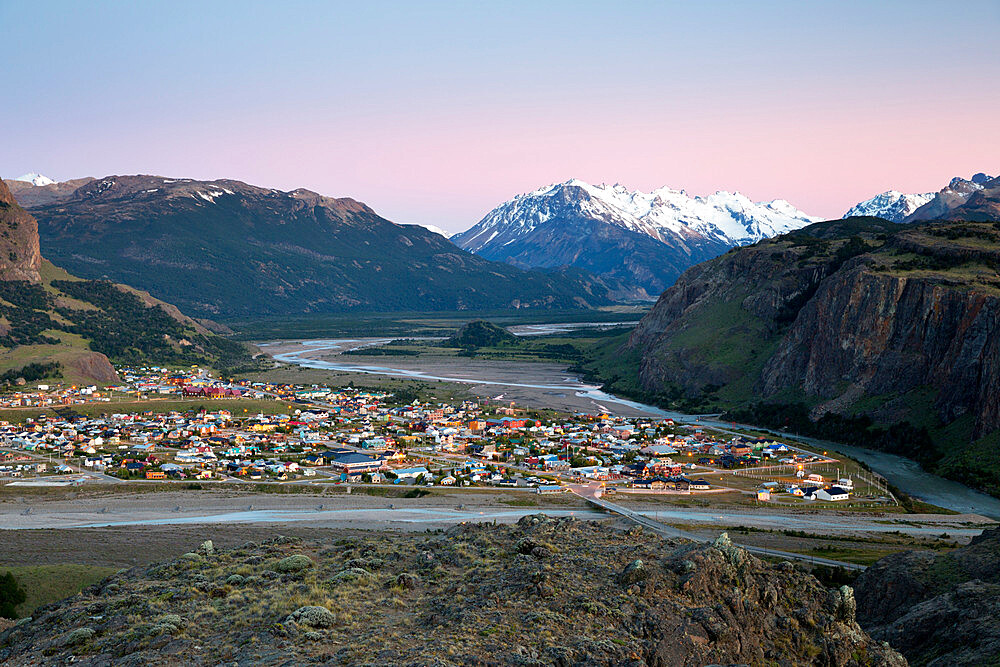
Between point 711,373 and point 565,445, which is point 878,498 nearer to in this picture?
point 565,445

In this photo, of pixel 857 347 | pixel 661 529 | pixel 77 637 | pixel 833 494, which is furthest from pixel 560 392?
pixel 77 637

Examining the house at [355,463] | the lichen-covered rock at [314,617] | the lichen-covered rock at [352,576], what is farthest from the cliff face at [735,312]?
the lichen-covered rock at [314,617]

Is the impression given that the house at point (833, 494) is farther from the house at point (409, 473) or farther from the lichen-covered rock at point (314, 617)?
the lichen-covered rock at point (314, 617)

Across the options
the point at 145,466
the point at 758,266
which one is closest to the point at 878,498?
the point at 145,466

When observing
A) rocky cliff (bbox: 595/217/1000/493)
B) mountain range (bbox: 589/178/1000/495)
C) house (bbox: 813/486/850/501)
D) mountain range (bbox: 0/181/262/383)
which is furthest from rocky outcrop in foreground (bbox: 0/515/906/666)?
mountain range (bbox: 0/181/262/383)

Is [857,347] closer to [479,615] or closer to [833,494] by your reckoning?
[833,494]

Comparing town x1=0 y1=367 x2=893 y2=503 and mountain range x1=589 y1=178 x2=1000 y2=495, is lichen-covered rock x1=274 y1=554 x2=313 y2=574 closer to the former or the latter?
town x1=0 y1=367 x2=893 y2=503

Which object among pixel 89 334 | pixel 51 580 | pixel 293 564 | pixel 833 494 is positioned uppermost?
pixel 89 334

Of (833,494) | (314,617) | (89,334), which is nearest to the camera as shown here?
(314,617)
